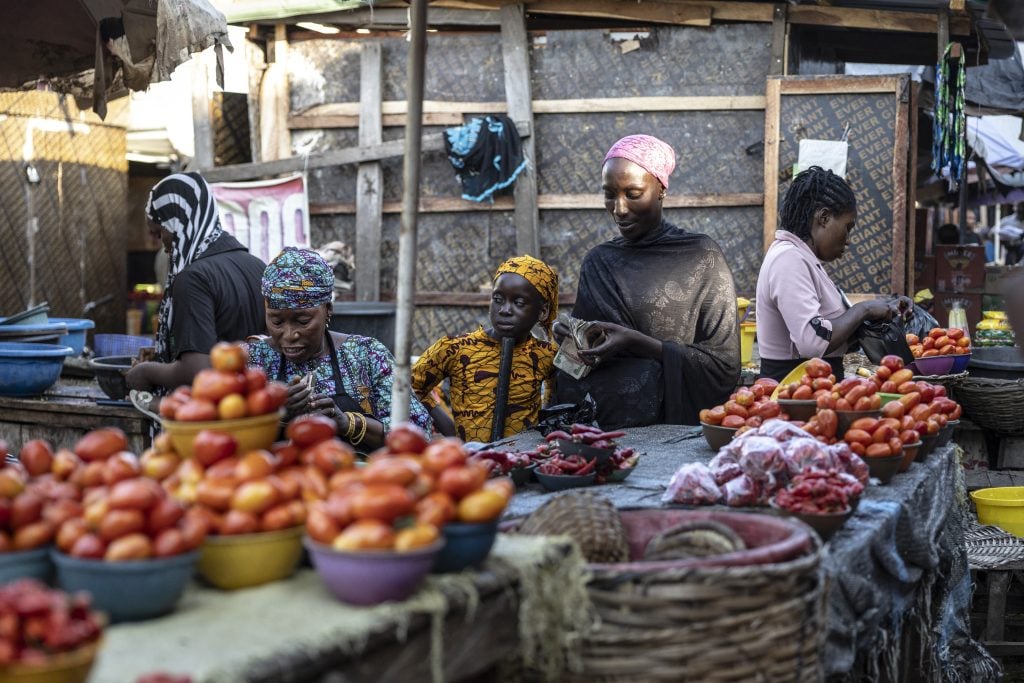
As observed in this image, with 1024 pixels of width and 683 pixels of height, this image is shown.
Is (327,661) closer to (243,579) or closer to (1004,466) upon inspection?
(243,579)

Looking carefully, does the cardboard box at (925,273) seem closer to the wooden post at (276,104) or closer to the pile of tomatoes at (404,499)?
the wooden post at (276,104)

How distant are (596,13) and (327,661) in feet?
24.0

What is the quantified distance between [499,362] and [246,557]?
2960 mm

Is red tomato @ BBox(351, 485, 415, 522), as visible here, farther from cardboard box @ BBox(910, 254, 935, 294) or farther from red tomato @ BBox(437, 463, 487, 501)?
cardboard box @ BBox(910, 254, 935, 294)

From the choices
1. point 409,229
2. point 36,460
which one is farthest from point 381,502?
point 409,229

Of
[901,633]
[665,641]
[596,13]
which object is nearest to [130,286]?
[596,13]

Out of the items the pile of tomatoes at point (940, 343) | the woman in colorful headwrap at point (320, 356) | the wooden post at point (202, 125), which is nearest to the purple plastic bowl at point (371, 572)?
the woman in colorful headwrap at point (320, 356)

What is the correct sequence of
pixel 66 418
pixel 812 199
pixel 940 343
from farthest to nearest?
pixel 940 343 → pixel 66 418 → pixel 812 199

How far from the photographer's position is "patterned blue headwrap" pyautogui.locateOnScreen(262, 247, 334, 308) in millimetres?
3801

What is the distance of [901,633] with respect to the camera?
3684 millimetres

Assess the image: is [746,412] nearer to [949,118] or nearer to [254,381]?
[254,381]

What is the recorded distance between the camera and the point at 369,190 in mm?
8742

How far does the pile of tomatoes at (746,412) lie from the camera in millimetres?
3881

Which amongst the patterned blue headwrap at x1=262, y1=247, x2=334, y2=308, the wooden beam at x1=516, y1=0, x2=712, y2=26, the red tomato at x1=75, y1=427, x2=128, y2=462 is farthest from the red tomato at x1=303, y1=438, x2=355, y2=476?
the wooden beam at x1=516, y1=0, x2=712, y2=26
